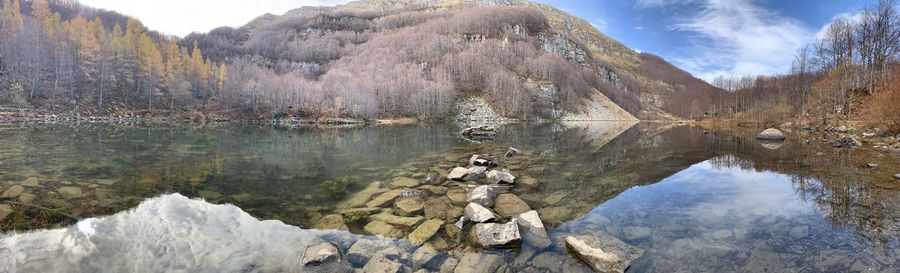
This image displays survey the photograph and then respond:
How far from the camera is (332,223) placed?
8.66m

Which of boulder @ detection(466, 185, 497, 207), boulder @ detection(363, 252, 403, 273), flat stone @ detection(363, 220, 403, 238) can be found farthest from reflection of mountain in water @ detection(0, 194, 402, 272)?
boulder @ detection(466, 185, 497, 207)

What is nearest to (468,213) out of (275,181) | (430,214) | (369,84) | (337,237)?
(430,214)

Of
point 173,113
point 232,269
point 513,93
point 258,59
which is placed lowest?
point 232,269

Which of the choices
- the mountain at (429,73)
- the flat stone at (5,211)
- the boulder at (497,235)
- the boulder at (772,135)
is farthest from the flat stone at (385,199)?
the mountain at (429,73)

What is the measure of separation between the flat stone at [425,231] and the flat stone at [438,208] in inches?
17.1

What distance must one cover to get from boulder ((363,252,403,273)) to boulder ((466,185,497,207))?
4.11 meters

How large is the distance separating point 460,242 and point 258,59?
7727 inches

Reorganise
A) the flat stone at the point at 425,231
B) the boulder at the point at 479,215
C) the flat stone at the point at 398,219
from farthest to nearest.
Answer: the flat stone at the point at 398,219 < the boulder at the point at 479,215 < the flat stone at the point at 425,231

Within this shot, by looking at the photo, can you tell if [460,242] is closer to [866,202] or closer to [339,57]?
[866,202]

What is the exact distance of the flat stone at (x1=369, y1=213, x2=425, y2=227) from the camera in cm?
866

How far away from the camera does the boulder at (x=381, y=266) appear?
6.11 meters

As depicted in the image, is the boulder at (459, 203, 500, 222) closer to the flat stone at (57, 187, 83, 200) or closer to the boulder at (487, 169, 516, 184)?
the boulder at (487, 169, 516, 184)

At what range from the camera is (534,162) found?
19094 mm

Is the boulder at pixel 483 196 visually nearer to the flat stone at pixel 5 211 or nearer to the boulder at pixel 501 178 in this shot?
the boulder at pixel 501 178
